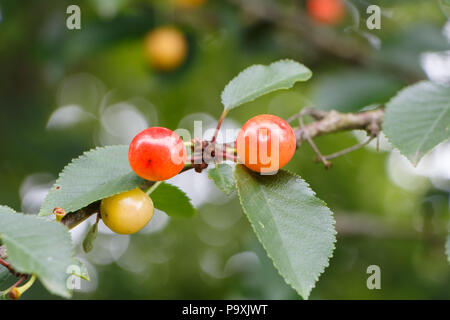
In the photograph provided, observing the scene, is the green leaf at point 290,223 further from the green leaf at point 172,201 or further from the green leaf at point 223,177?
the green leaf at point 172,201

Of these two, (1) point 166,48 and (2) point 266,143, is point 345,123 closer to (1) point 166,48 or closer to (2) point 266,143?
(2) point 266,143

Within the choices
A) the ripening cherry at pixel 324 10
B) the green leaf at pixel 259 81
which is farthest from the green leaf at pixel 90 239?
the ripening cherry at pixel 324 10

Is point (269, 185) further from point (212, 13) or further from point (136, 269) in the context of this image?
point (136, 269)

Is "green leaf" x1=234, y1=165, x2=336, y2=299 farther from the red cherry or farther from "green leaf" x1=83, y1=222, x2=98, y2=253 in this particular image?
"green leaf" x1=83, y1=222, x2=98, y2=253

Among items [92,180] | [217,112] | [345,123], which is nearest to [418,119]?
[345,123]

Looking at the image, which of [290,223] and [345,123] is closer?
[290,223]

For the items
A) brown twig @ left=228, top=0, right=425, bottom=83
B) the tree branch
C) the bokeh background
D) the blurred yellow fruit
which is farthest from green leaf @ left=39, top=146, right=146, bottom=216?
brown twig @ left=228, top=0, right=425, bottom=83

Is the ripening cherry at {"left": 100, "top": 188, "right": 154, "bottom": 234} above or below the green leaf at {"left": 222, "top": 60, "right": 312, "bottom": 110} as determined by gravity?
below

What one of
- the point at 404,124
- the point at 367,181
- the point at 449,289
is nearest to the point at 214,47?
the point at 367,181
